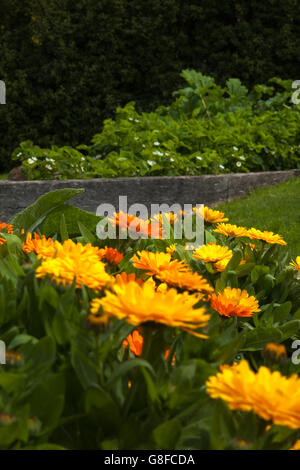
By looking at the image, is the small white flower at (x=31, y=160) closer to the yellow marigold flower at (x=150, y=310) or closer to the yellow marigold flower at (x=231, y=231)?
the yellow marigold flower at (x=231, y=231)

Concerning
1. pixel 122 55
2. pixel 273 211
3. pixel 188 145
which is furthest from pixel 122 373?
pixel 122 55

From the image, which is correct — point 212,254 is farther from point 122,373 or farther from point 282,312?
point 122,373

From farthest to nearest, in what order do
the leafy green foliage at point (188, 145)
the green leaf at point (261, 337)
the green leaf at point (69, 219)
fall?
the leafy green foliage at point (188, 145) < the green leaf at point (69, 219) < the green leaf at point (261, 337)

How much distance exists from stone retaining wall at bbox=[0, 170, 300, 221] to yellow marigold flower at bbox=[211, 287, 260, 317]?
3564 millimetres

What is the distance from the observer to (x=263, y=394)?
585mm

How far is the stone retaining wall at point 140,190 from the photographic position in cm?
457

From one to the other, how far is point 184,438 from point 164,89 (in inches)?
350

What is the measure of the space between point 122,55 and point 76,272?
8814mm

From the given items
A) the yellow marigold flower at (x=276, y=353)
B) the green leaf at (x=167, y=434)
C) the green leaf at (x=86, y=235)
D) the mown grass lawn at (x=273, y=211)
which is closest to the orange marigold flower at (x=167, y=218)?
the green leaf at (x=86, y=235)

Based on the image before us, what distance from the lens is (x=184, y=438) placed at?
26.7 inches

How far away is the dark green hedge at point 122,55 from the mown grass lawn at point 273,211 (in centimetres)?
383

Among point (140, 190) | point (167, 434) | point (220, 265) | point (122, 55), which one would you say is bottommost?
point (167, 434)

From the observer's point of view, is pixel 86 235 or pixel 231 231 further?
pixel 231 231

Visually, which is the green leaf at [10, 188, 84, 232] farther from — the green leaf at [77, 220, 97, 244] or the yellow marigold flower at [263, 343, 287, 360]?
the yellow marigold flower at [263, 343, 287, 360]
